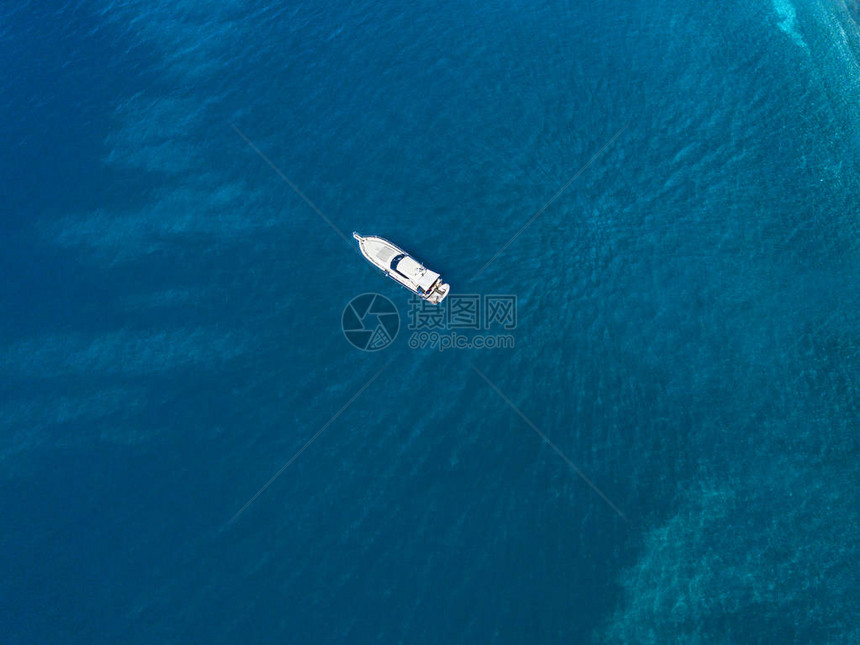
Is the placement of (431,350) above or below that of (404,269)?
below

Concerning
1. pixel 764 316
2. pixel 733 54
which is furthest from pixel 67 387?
pixel 733 54

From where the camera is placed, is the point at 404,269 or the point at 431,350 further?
the point at 404,269

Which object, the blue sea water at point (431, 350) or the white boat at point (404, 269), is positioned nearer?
the blue sea water at point (431, 350)

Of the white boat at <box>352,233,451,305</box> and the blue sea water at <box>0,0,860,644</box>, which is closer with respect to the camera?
the blue sea water at <box>0,0,860,644</box>
